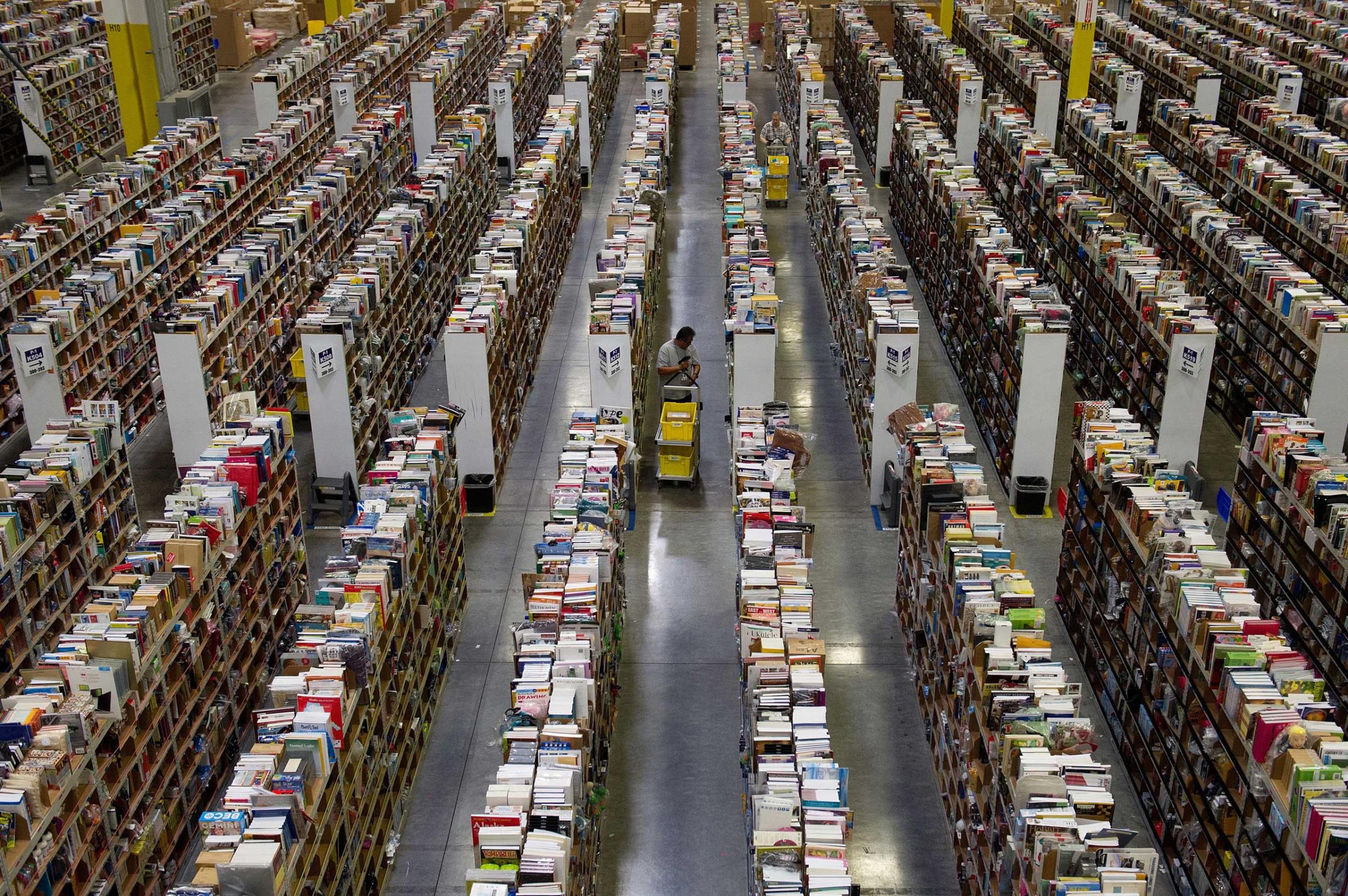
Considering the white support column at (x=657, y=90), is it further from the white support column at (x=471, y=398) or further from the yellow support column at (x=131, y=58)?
the white support column at (x=471, y=398)

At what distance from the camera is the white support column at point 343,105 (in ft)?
89.4

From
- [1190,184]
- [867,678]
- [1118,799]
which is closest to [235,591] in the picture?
[867,678]

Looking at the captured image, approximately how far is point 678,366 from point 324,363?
13.8ft

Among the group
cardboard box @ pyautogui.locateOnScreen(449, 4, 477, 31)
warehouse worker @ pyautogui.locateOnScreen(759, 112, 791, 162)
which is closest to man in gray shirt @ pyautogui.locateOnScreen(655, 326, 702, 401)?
warehouse worker @ pyautogui.locateOnScreen(759, 112, 791, 162)

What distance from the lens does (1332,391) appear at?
15133mm

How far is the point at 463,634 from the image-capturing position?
13.6 metres

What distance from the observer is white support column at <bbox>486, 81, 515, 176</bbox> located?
27031mm

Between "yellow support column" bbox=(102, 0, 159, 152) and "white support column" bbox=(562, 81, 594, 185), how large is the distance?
785cm

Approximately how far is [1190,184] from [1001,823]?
1298cm

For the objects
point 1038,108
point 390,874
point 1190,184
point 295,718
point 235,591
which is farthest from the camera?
point 1038,108

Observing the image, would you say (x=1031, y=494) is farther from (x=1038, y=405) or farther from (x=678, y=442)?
(x=678, y=442)

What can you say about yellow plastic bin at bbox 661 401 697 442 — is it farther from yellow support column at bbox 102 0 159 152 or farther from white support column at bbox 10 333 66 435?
yellow support column at bbox 102 0 159 152

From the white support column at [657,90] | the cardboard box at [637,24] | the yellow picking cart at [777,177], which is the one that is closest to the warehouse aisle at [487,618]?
the yellow picking cart at [777,177]

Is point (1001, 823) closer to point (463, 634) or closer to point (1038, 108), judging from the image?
point (463, 634)
